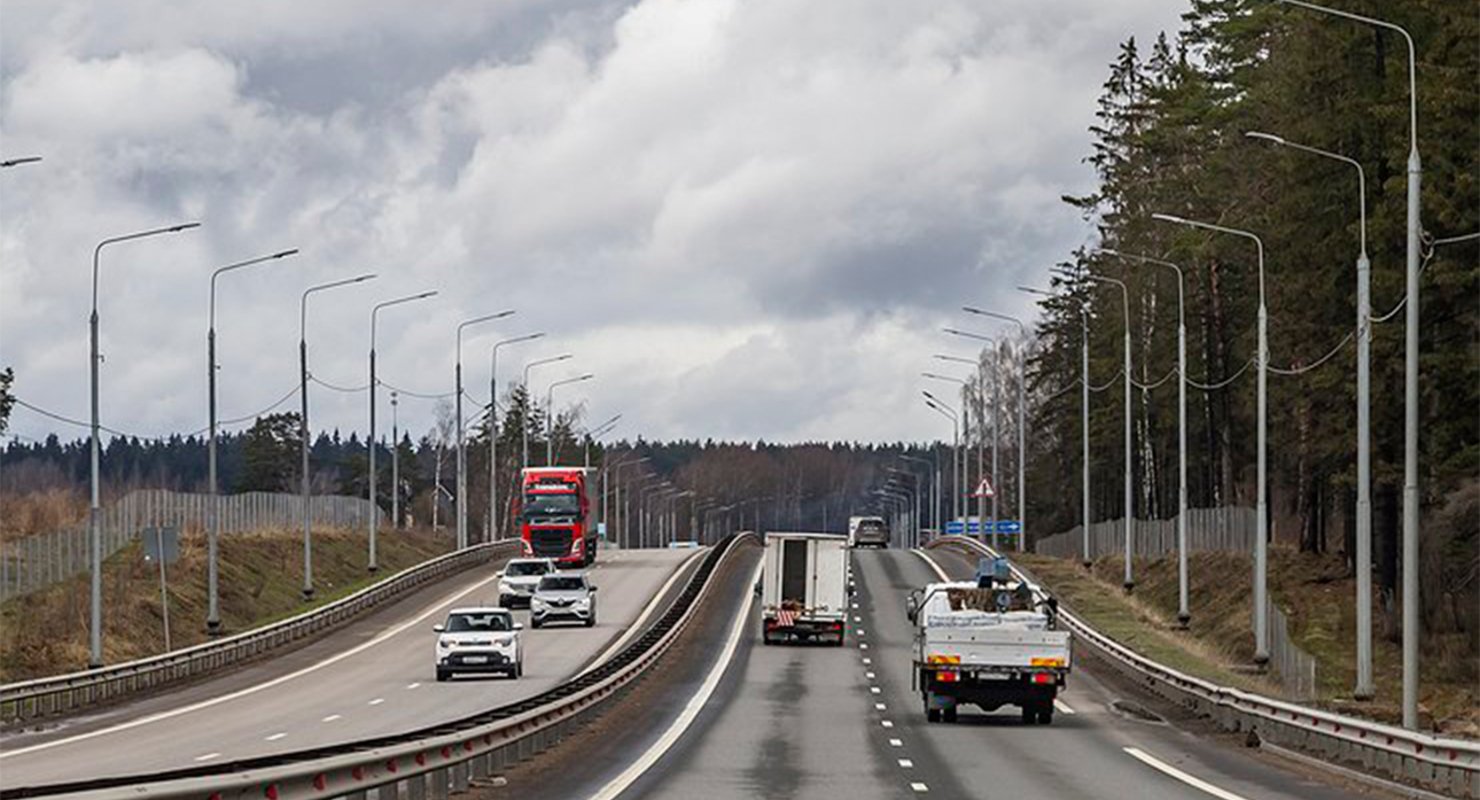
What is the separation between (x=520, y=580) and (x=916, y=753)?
49589 millimetres

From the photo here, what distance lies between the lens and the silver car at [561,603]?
77125 millimetres

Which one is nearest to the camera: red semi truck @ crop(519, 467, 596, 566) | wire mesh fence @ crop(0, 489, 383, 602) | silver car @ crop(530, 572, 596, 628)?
wire mesh fence @ crop(0, 489, 383, 602)

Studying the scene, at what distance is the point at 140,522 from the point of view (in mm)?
85250

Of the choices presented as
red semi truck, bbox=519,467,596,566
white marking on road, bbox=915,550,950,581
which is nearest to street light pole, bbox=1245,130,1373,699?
white marking on road, bbox=915,550,950,581

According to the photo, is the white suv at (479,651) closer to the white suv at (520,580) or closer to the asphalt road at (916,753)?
the asphalt road at (916,753)

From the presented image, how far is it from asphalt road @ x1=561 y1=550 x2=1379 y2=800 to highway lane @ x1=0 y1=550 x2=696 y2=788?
510cm

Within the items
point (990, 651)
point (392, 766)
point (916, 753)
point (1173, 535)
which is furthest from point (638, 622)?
point (392, 766)

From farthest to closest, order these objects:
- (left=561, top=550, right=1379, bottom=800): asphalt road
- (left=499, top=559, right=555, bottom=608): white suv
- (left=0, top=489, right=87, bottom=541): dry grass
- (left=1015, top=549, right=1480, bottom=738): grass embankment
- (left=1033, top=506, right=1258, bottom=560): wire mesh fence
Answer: (left=1033, top=506, right=1258, bottom=560): wire mesh fence → (left=499, top=559, right=555, bottom=608): white suv → (left=0, top=489, right=87, bottom=541): dry grass → (left=1015, top=549, right=1480, bottom=738): grass embankment → (left=561, top=550, right=1379, bottom=800): asphalt road

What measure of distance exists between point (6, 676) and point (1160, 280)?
60100mm

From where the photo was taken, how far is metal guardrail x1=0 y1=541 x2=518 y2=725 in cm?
4725

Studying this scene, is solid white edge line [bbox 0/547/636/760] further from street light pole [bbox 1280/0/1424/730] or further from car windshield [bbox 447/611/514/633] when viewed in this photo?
street light pole [bbox 1280/0/1424/730]

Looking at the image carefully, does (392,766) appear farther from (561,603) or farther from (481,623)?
(561,603)

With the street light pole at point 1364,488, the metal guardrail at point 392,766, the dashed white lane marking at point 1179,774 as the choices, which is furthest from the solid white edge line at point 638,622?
the dashed white lane marking at point 1179,774

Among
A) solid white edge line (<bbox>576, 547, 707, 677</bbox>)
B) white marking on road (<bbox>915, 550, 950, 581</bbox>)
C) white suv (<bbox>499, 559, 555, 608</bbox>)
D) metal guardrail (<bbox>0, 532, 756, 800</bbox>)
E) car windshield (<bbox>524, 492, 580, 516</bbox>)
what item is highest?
car windshield (<bbox>524, 492, 580, 516</bbox>)
